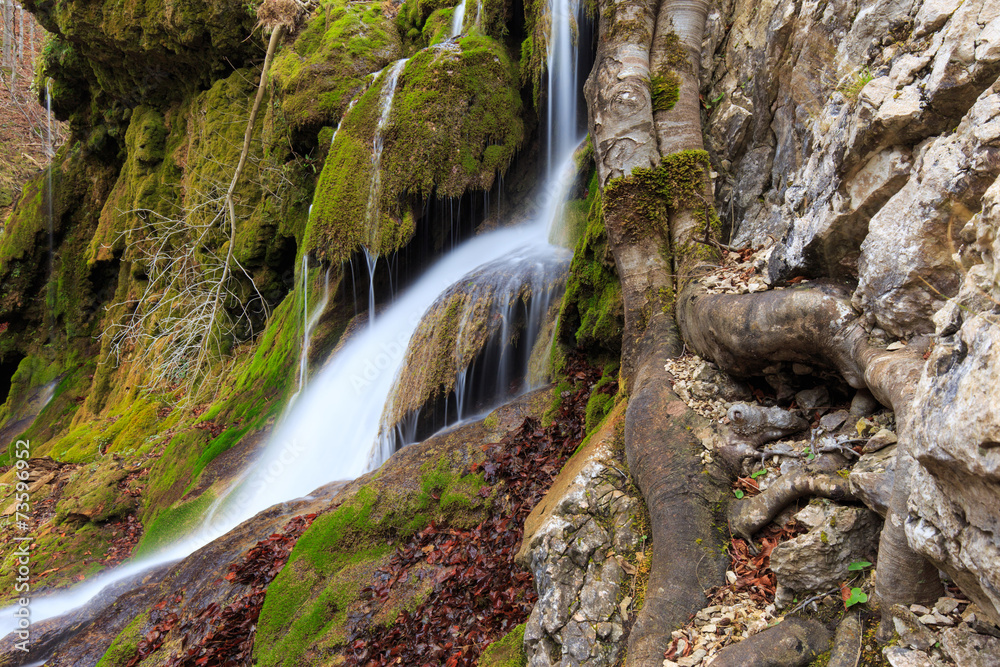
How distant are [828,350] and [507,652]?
8.69 ft

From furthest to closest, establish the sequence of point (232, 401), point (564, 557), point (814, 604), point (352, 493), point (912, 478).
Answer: point (232, 401)
point (352, 493)
point (564, 557)
point (814, 604)
point (912, 478)

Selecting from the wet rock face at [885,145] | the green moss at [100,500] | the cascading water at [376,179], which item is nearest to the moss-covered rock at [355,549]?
the wet rock face at [885,145]

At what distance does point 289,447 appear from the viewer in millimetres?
8195

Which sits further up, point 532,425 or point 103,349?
point 103,349

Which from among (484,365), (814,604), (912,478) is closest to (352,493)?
(484,365)

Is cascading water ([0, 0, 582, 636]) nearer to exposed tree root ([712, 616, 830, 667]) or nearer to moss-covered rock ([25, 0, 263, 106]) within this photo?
exposed tree root ([712, 616, 830, 667])

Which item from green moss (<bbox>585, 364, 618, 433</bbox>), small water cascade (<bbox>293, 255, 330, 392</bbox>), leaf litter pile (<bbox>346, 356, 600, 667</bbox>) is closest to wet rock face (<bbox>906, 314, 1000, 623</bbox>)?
leaf litter pile (<bbox>346, 356, 600, 667</bbox>)

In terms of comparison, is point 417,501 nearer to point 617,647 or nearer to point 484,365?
point 484,365

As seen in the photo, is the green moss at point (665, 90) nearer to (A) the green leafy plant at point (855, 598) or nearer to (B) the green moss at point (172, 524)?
(A) the green leafy plant at point (855, 598)

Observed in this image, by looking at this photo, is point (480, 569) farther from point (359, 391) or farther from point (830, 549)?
point (359, 391)

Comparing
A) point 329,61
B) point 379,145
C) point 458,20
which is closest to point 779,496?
point 379,145

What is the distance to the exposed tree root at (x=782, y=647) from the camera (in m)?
2.00

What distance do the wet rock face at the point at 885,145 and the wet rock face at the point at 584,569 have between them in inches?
66.0

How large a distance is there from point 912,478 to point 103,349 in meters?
18.1
